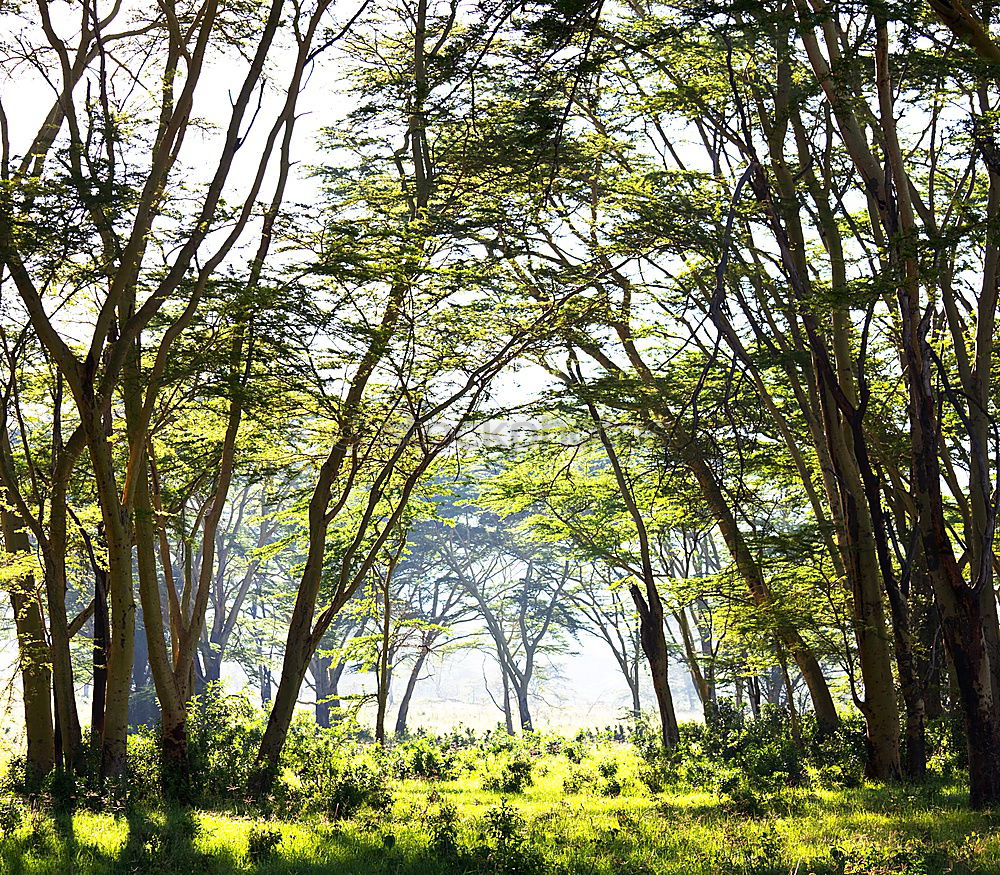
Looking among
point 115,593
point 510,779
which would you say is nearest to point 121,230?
point 115,593

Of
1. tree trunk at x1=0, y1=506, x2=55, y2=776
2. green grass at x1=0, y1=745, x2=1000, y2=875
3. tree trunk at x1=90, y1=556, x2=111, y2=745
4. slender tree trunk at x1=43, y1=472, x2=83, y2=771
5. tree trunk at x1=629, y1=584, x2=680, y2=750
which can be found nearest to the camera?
green grass at x1=0, y1=745, x2=1000, y2=875

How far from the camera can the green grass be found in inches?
200

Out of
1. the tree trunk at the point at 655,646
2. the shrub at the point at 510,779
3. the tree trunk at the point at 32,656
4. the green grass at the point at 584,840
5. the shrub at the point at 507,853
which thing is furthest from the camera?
the tree trunk at the point at 655,646

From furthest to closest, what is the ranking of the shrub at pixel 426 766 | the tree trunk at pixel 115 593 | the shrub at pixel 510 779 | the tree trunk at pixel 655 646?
the tree trunk at pixel 655 646 → the shrub at pixel 426 766 → the shrub at pixel 510 779 → the tree trunk at pixel 115 593

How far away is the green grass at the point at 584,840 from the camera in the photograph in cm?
507

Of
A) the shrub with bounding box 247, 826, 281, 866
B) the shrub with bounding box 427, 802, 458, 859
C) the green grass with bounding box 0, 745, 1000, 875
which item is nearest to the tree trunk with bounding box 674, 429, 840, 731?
the green grass with bounding box 0, 745, 1000, 875

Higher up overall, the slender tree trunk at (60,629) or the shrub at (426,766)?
the slender tree trunk at (60,629)

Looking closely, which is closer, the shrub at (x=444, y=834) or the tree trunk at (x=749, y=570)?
the shrub at (x=444, y=834)

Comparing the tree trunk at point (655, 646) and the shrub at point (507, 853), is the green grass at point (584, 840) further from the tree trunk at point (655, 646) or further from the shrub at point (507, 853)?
the tree trunk at point (655, 646)

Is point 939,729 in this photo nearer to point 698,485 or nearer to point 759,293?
point 698,485

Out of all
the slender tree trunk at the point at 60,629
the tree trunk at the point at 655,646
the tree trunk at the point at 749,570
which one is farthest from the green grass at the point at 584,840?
the tree trunk at the point at 655,646

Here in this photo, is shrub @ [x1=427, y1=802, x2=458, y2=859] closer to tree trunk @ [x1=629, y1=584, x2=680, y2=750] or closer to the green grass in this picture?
the green grass

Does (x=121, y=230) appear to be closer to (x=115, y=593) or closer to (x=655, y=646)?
(x=115, y=593)

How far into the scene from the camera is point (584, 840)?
20.0 ft
